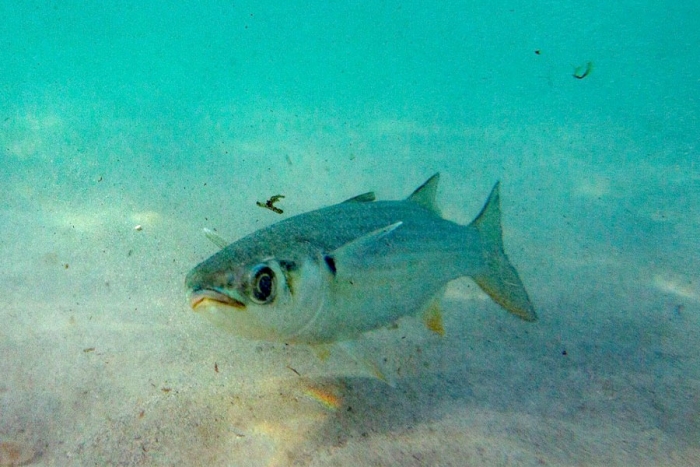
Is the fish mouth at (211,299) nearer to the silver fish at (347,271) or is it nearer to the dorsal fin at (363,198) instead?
the silver fish at (347,271)

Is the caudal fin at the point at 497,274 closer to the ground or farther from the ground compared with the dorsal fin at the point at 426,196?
closer to the ground

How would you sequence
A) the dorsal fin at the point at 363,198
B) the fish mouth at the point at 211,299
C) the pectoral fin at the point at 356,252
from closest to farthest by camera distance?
the fish mouth at the point at 211,299
the pectoral fin at the point at 356,252
the dorsal fin at the point at 363,198

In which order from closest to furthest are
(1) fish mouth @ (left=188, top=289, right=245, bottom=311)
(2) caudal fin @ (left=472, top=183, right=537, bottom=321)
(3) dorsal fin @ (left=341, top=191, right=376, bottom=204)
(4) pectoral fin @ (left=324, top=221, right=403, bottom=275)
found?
(1) fish mouth @ (left=188, top=289, right=245, bottom=311) < (4) pectoral fin @ (left=324, top=221, right=403, bottom=275) < (3) dorsal fin @ (left=341, top=191, right=376, bottom=204) < (2) caudal fin @ (left=472, top=183, right=537, bottom=321)

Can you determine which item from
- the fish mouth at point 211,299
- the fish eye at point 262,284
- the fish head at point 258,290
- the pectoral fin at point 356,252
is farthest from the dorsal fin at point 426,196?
the fish mouth at point 211,299

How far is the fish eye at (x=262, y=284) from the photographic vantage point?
5.79 feet

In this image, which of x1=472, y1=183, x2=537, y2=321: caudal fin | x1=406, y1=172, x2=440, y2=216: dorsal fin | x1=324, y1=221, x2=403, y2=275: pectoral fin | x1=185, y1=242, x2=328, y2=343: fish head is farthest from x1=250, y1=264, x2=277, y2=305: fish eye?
x1=472, y1=183, x2=537, y2=321: caudal fin

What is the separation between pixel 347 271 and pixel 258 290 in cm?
52

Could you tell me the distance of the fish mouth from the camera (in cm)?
174

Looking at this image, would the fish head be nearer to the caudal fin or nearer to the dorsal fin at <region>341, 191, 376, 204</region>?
the dorsal fin at <region>341, 191, 376, 204</region>

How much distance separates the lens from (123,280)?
376cm

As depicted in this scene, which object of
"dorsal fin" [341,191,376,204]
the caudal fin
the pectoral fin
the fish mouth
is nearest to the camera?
the fish mouth

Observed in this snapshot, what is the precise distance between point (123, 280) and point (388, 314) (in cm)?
256

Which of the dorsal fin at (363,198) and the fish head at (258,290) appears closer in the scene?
the fish head at (258,290)

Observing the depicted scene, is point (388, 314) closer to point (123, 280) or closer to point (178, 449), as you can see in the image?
point (178, 449)
